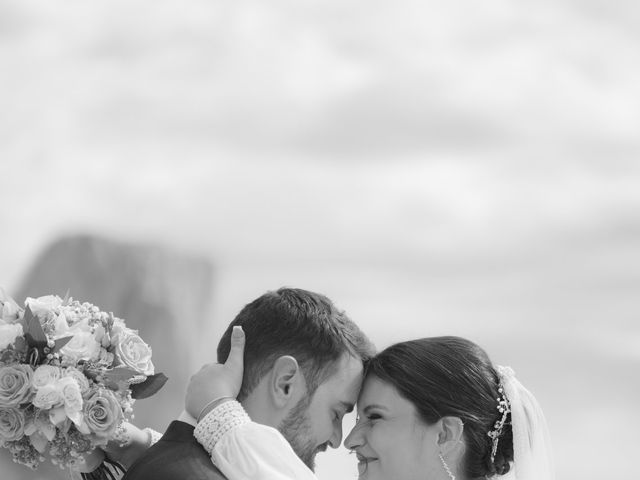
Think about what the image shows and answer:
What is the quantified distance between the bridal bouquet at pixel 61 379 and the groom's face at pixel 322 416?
0.93 m

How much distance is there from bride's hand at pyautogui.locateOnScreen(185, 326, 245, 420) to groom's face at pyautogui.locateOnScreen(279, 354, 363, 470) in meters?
0.32

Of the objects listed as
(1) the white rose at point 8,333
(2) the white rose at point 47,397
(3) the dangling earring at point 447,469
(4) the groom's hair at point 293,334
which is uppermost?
(4) the groom's hair at point 293,334

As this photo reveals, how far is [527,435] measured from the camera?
645 cm

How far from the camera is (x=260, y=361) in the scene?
546 centimetres

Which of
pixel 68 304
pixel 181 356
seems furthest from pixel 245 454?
pixel 181 356

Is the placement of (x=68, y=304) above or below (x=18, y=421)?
above

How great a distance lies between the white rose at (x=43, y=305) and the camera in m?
5.75

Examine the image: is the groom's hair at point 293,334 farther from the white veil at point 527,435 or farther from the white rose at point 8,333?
the white veil at point 527,435

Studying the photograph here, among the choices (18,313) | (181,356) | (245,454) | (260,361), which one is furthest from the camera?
→ (181,356)

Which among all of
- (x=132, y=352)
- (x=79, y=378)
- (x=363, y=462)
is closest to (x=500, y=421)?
(x=363, y=462)

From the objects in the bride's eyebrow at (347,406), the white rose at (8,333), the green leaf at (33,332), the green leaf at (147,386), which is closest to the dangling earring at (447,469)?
the bride's eyebrow at (347,406)

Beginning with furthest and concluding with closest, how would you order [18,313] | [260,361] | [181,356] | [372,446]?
[181,356]
[372,446]
[18,313]
[260,361]

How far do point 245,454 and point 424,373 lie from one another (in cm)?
159

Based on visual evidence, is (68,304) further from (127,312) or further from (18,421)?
(127,312)
